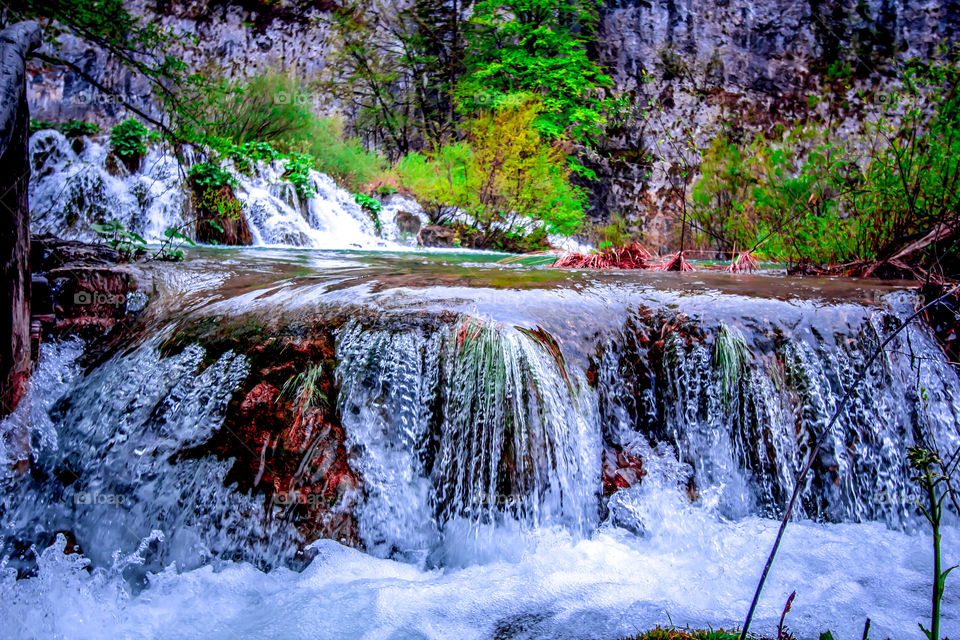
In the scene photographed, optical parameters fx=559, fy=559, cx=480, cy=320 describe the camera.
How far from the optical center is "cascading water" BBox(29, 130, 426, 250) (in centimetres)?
746

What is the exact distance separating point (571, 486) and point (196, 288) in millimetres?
2481

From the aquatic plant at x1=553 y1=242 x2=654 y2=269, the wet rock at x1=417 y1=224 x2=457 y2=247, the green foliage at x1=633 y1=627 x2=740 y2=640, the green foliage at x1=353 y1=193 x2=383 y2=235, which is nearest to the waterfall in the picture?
the green foliage at x1=633 y1=627 x2=740 y2=640

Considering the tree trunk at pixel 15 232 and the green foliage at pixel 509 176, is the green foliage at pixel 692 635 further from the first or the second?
the green foliage at pixel 509 176

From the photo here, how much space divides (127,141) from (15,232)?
697 centimetres

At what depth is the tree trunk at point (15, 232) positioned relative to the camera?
188cm

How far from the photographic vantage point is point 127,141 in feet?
26.1

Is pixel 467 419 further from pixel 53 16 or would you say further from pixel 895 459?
pixel 53 16

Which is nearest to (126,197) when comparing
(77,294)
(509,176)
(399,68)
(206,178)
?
(206,178)

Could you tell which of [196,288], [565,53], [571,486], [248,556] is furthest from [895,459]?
[565,53]

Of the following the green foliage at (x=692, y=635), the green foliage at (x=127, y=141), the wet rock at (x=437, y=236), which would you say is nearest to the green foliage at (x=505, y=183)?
the wet rock at (x=437, y=236)

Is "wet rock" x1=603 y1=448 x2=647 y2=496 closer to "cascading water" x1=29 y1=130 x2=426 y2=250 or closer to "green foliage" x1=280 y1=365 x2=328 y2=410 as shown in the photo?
"green foliage" x1=280 y1=365 x2=328 y2=410

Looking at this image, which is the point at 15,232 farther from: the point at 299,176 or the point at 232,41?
the point at 232,41

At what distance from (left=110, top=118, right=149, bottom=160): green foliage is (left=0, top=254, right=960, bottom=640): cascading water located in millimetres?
6318

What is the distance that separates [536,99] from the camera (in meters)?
12.6
